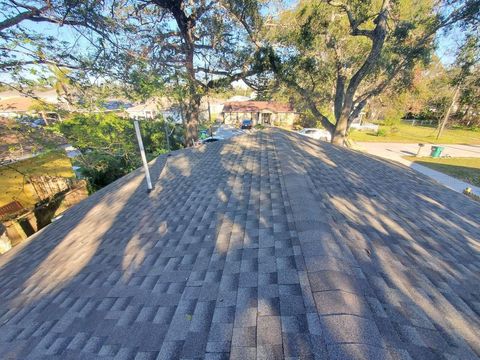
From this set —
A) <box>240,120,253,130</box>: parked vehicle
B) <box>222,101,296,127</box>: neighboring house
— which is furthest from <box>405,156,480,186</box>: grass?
<box>240,120,253,130</box>: parked vehicle

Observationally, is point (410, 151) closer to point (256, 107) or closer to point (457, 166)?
point (457, 166)

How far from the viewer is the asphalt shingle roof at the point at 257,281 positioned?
147 centimetres

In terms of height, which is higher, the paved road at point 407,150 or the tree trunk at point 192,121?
the tree trunk at point 192,121

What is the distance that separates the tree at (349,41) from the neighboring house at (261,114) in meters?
24.1

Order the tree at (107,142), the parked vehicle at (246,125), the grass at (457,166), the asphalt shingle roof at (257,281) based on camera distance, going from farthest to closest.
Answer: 1. the parked vehicle at (246,125)
2. the grass at (457,166)
3. the tree at (107,142)
4. the asphalt shingle roof at (257,281)

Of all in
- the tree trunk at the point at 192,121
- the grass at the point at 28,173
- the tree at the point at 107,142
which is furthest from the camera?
the tree trunk at the point at 192,121

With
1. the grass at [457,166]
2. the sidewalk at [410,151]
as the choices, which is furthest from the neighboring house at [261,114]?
the grass at [457,166]

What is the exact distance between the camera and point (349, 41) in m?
14.8

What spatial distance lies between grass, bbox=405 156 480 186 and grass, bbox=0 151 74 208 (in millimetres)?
26484

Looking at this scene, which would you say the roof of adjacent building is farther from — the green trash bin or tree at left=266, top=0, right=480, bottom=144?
tree at left=266, top=0, right=480, bottom=144

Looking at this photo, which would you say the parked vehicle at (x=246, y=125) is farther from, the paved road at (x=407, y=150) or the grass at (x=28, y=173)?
the grass at (x=28, y=173)

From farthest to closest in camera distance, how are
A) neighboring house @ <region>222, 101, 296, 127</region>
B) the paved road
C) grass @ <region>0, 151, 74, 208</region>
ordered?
neighboring house @ <region>222, 101, 296, 127</region>, the paved road, grass @ <region>0, 151, 74, 208</region>

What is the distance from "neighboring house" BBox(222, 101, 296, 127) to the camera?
39.4 metres

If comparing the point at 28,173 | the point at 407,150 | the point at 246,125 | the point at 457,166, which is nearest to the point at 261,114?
the point at 246,125
